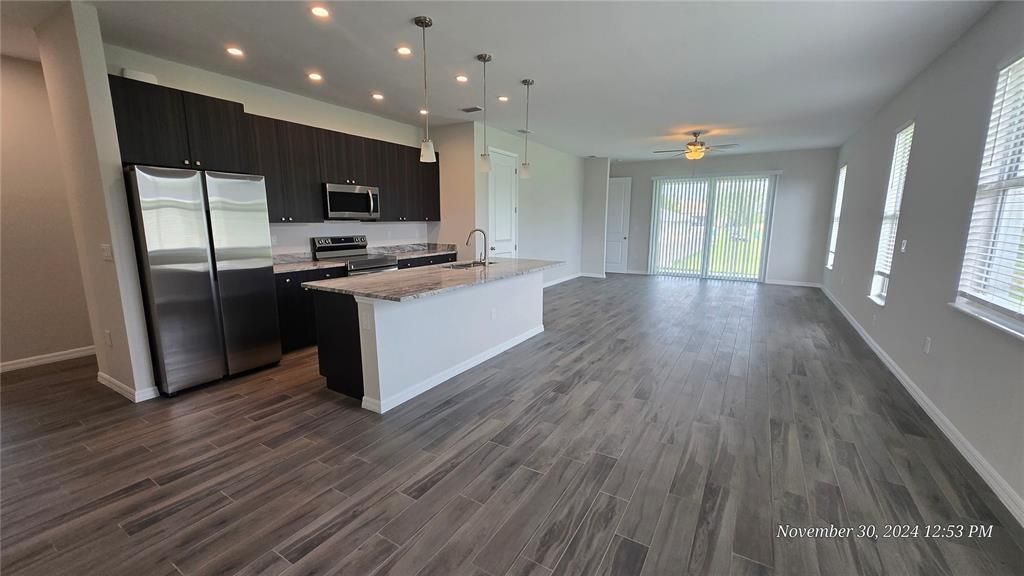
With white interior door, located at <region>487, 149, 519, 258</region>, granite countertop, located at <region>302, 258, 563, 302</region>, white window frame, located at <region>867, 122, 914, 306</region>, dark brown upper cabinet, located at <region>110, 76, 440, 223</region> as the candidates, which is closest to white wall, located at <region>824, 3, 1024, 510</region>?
white window frame, located at <region>867, 122, 914, 306</region>

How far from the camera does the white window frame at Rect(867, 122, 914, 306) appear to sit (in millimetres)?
3803

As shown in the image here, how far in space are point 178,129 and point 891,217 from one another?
6.69m

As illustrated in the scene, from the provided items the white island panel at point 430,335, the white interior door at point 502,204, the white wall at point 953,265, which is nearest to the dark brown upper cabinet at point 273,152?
the white interior door at point 502,204

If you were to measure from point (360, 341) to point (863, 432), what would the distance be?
3478 mm

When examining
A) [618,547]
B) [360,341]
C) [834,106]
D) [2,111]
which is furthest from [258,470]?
[834,106]

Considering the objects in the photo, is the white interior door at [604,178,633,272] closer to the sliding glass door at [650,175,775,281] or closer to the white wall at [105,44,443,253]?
the sliding glass door at [650,175,775,281]

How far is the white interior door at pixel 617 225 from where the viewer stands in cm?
952

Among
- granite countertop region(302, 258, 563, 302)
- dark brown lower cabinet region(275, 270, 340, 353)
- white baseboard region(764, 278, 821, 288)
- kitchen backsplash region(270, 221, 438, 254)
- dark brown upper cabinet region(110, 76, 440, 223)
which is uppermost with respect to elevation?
dark brown upper cabinet region(110, 76, 440, 223)

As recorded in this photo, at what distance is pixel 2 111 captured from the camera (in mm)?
3412

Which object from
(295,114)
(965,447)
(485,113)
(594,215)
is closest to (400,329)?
(295,114)

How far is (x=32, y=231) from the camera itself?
366 cm

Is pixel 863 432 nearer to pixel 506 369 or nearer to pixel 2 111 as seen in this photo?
pixel 506 369

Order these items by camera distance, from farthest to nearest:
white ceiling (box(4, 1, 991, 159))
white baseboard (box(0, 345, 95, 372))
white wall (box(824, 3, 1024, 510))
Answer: white baseboard (box(0, 345, 95, 372))
white ceiling (box(4, 1, 991, 159))
white wall (box(824, 3, 1024, 510))

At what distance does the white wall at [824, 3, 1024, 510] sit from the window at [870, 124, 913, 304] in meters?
0.17
